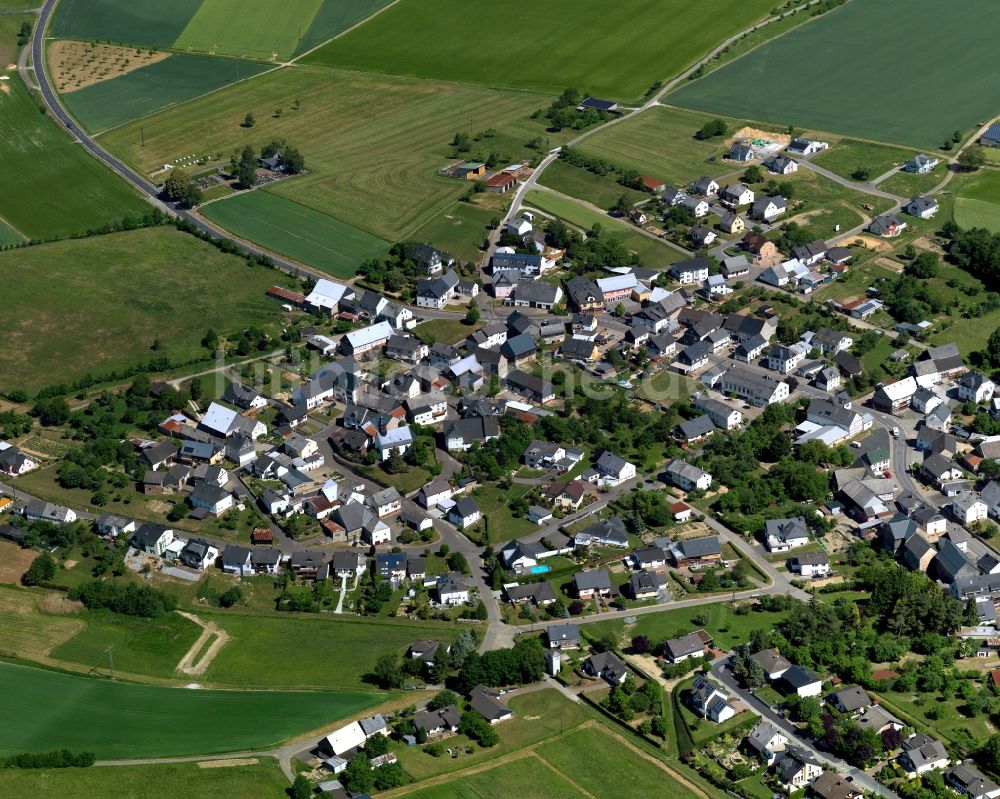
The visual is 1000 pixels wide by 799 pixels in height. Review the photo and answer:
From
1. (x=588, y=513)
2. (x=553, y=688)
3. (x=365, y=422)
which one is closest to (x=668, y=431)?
(x=588, y=513)

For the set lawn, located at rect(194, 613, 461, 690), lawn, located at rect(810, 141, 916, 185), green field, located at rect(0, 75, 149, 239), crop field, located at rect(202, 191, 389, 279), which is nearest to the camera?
lawn, located at rect(194, 613, 461, 690)

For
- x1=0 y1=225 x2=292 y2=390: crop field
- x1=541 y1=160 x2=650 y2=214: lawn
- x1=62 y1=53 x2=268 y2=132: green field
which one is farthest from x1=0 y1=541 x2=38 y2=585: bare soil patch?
x1=62 y1=53 x2=268 y2=132: green field

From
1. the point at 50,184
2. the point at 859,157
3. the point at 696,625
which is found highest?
the point at 859,157

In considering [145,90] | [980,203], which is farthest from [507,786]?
[145,90]

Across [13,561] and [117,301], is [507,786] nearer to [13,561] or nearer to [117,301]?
[13,561]

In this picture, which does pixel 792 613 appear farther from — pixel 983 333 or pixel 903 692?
pixel 983 333

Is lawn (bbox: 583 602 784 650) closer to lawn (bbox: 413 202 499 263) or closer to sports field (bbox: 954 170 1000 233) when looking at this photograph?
lawn (bbox: 413 202 499 263)
